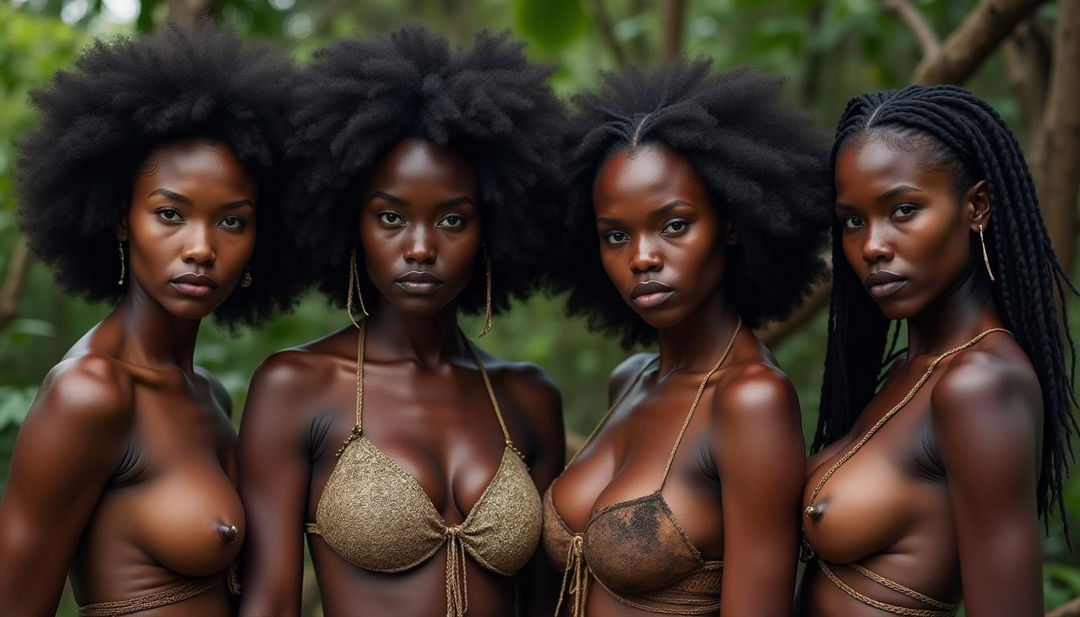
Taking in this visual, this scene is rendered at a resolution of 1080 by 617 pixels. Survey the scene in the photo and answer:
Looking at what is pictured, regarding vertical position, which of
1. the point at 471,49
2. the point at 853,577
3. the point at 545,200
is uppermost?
the point at 471,49

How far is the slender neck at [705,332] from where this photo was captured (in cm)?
391

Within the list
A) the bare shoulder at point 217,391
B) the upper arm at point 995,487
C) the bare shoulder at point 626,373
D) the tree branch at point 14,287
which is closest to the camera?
the upper arm at point 995,487

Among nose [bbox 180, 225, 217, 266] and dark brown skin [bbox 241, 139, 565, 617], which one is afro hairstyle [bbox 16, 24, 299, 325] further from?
dark brown skin [bbox 241, 139, 565, 617]

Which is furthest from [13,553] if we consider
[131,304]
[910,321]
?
[910,321]

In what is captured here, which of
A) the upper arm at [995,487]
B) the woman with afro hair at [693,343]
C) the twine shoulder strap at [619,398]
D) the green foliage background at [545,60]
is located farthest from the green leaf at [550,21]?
the upper arm at [995,487]

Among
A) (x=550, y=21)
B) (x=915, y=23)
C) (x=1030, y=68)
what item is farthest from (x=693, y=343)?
(x=1030, y=68)

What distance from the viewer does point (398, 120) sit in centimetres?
386

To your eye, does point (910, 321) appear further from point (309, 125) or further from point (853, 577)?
point (309, 125)

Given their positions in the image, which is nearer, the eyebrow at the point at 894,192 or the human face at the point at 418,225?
the eyebrow at the point at 894,192

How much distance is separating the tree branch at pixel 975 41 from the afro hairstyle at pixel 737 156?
1.08m

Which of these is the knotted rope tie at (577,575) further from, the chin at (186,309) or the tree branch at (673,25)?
the tree branch at (673,25)

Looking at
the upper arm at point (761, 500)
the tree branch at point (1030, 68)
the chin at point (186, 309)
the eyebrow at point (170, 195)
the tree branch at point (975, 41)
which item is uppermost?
the tree branch at point (1030, 68)

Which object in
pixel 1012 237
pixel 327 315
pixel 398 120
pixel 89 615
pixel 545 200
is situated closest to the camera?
pixel 1012 237

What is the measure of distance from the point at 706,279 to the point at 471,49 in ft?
3.60
